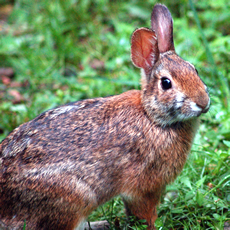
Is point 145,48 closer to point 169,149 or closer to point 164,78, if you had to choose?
point 164,78

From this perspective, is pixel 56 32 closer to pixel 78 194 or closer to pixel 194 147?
pixel 194 147

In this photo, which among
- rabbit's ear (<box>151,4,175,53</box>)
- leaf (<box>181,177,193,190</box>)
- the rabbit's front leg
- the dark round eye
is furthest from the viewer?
leaf (<box>181,177,193,190</box>)

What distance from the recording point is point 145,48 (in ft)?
14.3

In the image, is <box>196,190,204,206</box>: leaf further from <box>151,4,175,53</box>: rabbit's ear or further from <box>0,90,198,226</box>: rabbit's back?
<box>151,4,175,53</box>: rabbit's ear

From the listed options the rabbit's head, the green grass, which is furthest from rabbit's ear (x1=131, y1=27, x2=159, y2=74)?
the green grass

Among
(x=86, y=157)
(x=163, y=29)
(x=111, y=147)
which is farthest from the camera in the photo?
(x=163, y=29)

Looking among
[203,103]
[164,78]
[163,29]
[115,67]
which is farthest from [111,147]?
[115,67]

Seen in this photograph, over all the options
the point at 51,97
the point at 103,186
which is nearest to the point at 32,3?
the point at 51,97

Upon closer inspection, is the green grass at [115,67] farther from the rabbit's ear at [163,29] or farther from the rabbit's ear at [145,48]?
the rabbit's ear at [145,48]

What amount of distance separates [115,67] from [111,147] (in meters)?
3.17

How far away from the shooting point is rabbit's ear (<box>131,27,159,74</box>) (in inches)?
169

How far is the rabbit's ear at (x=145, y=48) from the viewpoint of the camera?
430 cm

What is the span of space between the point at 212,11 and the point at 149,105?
178 inches

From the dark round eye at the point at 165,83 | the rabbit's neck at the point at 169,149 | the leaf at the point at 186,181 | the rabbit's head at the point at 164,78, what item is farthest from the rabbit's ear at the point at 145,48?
the leaf at the point at 186,181
